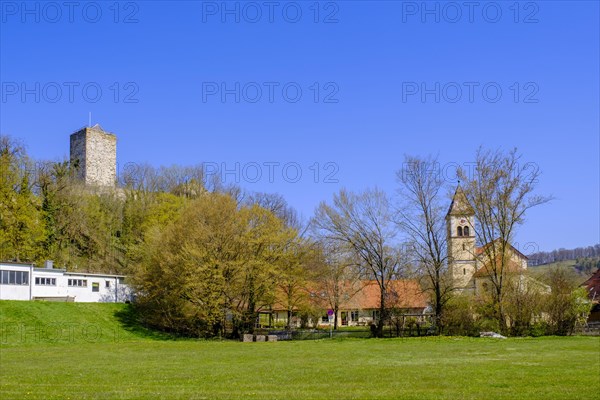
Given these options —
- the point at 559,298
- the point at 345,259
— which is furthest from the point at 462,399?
the point at 345,259

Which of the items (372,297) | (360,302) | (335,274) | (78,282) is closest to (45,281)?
(78,282)

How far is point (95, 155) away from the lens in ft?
308

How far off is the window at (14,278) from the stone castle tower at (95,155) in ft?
141

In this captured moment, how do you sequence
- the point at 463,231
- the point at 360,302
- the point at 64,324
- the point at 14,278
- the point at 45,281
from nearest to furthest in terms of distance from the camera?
1. the point at 64,324
2. the point at 14,278
3. the point at 45,281
4. the point at 360,302
5. the point at 463,231

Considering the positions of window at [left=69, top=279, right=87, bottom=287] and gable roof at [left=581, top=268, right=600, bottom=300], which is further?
gable roof at [left=581, top=268, right=600, bottom=300]

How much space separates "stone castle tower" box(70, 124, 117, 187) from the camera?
9231cm

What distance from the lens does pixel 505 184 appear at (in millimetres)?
43094

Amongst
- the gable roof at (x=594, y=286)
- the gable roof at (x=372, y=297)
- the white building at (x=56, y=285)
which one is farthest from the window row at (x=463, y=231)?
the white building at (x=56, y=285)

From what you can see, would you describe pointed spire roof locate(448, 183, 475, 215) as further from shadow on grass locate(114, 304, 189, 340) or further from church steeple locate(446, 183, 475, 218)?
shadow on grass locate(114, 304, 189, 340)

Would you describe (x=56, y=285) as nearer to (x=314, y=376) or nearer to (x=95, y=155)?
(x=314, y=376)

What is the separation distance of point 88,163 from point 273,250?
55524mm

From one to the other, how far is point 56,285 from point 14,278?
4.56 meters

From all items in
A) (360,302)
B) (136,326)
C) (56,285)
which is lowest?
(136,326)

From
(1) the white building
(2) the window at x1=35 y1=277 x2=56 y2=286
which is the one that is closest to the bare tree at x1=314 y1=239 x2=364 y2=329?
(1) the white building
